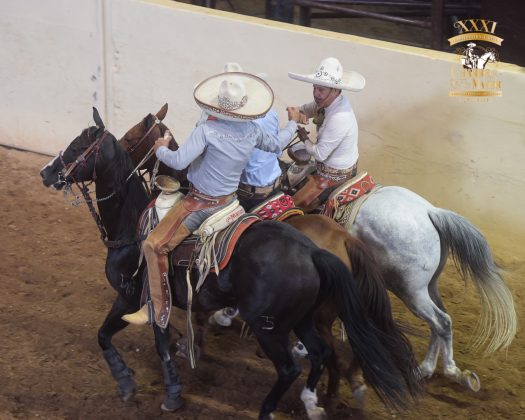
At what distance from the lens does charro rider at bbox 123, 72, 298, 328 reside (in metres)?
5.59

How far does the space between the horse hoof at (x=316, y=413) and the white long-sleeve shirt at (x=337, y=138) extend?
1.97 metres

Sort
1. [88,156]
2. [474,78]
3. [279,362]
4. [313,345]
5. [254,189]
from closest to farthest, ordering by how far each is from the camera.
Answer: [279,362]
[313,345]
[88,156]
[254,189]
[474,78]

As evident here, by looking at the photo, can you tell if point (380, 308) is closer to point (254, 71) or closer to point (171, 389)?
point (171, 389)

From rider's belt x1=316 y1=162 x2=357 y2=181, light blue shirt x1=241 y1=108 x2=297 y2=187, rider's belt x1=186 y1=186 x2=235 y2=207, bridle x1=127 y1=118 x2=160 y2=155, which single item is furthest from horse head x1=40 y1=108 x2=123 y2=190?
rider's belt x1=316 y1=162 x2=357 y2=181

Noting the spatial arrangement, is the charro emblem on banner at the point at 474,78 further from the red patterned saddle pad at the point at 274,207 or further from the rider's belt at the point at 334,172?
the red patterned saddle pad at the point at 274,207

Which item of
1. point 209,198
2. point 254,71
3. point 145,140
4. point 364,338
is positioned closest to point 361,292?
point 364,338

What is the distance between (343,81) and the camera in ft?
22.3

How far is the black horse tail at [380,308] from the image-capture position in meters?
5.78

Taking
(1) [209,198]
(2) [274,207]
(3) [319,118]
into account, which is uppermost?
(3) [319,118]

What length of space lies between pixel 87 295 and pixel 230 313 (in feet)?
4.59

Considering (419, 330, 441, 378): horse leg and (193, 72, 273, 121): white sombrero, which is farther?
(419, 330, 441, 378): horse leg

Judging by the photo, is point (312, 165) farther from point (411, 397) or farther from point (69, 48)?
point (69, 48)

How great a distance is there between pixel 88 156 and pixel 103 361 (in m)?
1.79

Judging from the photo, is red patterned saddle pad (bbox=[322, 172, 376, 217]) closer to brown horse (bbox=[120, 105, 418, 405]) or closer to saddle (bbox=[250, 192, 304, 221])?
saddle (bbox=[250, 192, 304, 221])
